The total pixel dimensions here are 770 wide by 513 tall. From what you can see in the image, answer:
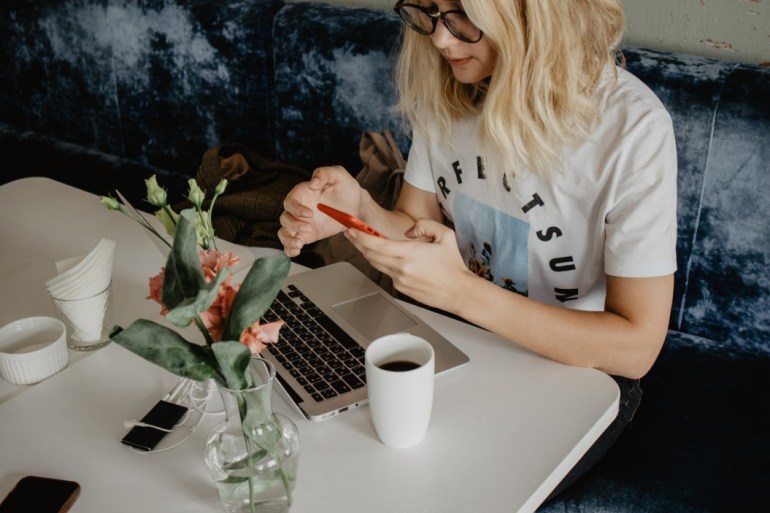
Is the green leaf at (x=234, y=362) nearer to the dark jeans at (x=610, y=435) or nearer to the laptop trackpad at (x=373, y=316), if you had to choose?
the laptop trackpad at (x=373, y=316)

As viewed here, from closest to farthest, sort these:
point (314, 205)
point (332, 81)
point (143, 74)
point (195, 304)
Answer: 1. point (195, 304)
2. point (314, 205)
3. point (332, 81)
4. point (143, 74)

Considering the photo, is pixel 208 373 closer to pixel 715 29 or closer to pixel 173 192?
pixel 715 29

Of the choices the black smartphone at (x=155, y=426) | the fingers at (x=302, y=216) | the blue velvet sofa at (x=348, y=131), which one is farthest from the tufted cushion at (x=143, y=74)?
the black smartphone at (x=155, y=426)

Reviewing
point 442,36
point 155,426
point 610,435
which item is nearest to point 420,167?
point 442,36

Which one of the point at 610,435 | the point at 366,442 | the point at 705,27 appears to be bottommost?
the point at 610,435

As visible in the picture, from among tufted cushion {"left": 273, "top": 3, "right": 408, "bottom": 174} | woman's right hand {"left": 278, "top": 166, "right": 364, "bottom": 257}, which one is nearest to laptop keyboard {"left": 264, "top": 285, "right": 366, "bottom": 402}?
woman's right hand {"left": 278, "top": 166, "right": 364, "bottom": 257}

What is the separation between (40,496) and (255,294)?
0.34m

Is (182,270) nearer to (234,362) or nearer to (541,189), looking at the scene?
(234,362)

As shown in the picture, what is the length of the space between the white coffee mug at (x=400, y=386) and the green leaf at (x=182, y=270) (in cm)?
22

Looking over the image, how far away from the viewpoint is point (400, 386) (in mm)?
811

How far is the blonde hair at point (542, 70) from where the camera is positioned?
1082 millimetres

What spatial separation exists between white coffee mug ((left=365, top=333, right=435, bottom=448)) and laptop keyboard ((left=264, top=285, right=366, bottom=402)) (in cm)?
11

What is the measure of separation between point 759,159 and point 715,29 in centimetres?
36

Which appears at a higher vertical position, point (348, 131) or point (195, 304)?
point (195, 304)
